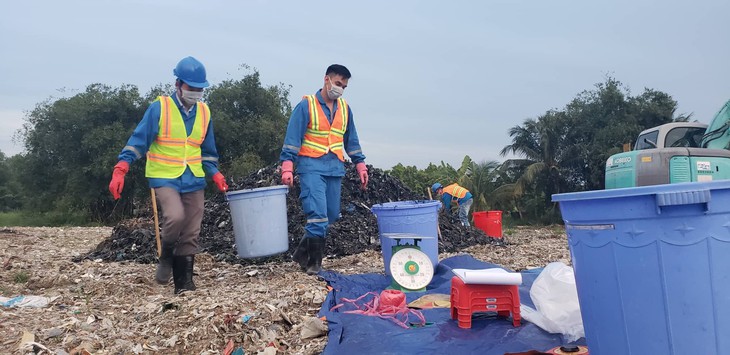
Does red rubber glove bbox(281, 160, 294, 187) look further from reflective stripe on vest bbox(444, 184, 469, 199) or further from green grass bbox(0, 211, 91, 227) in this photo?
green grass bbox(0, 211, 91, 227)

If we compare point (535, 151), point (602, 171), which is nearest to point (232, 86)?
point (535, 151)

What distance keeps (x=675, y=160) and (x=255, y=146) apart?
63.9 feet

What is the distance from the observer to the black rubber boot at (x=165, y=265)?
14.0ft

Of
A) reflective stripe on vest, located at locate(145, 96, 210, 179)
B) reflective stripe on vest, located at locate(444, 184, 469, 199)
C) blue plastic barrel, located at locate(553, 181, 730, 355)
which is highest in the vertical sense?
reflective stripe on vest, located at locate(145, 96, 210, 179)

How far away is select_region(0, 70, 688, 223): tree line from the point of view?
22938 mm

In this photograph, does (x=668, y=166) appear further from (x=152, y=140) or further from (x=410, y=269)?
(x=152, y=140)

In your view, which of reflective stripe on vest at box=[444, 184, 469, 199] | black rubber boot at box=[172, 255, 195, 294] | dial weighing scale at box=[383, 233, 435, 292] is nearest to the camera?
dial weighing scale at box=[383, 233, 435, 292]

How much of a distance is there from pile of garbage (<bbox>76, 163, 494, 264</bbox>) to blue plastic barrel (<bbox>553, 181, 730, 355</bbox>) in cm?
484

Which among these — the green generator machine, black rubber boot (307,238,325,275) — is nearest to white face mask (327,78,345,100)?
black rubber boot (307,238,325,275)

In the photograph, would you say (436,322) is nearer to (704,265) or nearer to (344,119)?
(704,265)

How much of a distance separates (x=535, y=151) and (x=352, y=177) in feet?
56.2

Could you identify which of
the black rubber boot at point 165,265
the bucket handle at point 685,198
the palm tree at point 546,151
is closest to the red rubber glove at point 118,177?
the black rubber boot at point 165,265

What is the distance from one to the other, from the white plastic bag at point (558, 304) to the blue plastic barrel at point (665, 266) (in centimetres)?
91

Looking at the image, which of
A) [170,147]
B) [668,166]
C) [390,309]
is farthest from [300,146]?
[668,166]
